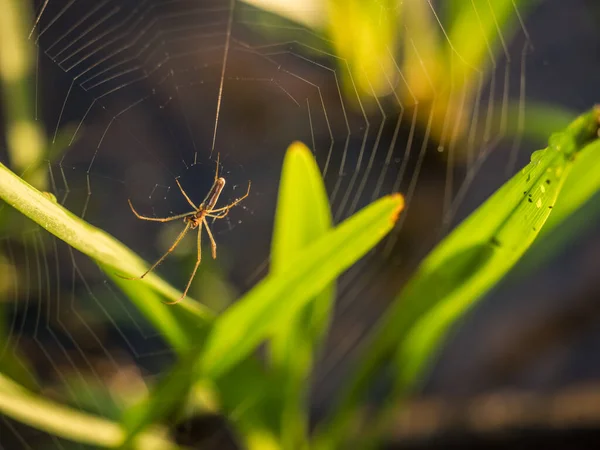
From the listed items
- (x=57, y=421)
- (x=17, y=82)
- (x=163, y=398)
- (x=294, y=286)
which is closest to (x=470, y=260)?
(x=294, y=286)

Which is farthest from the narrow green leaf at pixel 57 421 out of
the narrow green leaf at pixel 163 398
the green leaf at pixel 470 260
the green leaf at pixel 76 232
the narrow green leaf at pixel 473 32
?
the narrow green leaf at pixel 473 32


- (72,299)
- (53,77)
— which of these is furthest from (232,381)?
(53,77)

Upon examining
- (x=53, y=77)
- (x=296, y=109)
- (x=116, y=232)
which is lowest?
(x=116, y=232)

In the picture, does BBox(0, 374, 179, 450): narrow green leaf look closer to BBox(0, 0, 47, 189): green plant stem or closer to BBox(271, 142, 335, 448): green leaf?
BBox(271, 142, 335, 448): green leaf

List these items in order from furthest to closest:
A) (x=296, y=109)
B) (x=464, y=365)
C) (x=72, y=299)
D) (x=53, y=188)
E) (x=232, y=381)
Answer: (x=296, y=109) → (x=464, y=365) → (x=72, y=299) → (x=53, y=188) → (x=232, y=381)

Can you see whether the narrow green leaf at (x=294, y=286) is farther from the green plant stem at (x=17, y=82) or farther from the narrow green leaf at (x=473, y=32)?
the narrow green leaf at (x=473, y=32)

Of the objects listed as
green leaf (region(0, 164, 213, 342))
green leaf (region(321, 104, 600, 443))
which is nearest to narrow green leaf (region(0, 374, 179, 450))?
green leaf (region(0, 164, 213, 342))

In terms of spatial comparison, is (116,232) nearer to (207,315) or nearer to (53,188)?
(53,188)

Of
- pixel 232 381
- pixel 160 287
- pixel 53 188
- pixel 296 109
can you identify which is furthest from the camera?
pixel 296 109
